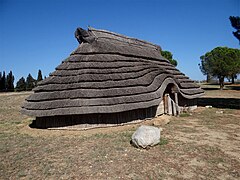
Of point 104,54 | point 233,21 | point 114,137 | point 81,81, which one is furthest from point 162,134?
point 233,21

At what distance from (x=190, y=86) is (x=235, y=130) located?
22.8 ft

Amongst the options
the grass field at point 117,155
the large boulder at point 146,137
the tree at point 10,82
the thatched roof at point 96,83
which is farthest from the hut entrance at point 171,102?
the tree at point 10,82

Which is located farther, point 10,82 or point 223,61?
point 10,82

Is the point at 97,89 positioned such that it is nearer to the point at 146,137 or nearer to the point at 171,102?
the point at 146,137

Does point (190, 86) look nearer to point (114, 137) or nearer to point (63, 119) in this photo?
point (114, 137)

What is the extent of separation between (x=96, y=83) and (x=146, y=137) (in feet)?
16.4

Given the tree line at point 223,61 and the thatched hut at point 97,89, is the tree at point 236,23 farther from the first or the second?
the tree line at point 223,61

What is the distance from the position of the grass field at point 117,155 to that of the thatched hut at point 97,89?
998 millimetres

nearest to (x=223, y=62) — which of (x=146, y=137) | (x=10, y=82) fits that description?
(x=146, y=137)

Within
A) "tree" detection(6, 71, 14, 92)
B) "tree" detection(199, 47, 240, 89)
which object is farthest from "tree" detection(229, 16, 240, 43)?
"tree" detection(6, 71, 14, 92)

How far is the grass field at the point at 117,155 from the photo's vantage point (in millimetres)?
5801

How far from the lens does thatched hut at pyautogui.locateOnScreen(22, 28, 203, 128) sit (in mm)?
10648

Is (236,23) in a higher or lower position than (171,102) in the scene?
higher

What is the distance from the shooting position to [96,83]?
11.4m
